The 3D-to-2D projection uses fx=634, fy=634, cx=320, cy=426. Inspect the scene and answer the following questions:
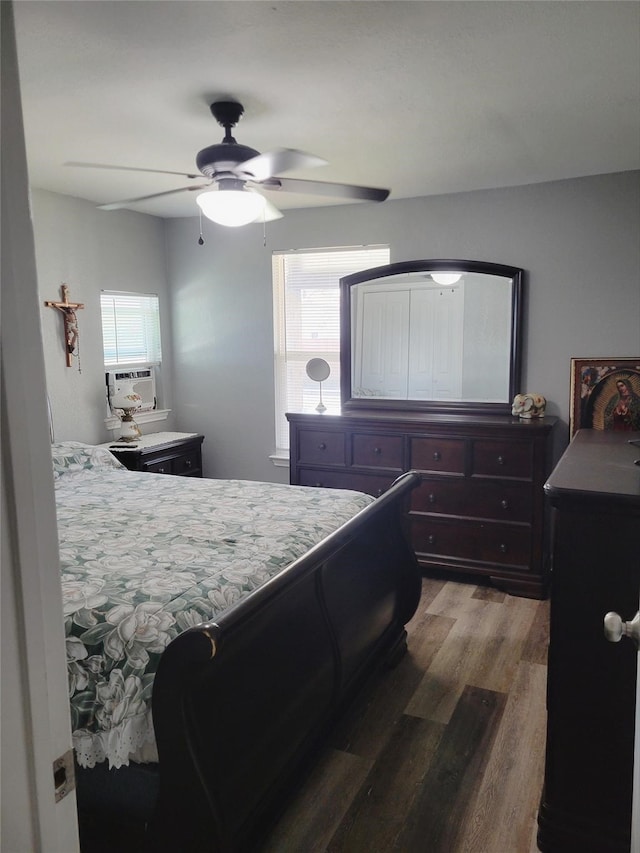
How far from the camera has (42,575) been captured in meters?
0.76

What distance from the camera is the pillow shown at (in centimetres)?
359

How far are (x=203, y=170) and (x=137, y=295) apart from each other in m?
2.51

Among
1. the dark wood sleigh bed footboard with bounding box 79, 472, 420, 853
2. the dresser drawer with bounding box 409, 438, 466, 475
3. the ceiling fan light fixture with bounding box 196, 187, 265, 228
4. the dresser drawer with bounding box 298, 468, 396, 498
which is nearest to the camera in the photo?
the dark wood sleigh bed footboard with bounding box 79, 472, 420, 853

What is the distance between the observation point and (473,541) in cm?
A: 392

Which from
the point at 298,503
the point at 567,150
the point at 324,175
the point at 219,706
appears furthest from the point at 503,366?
the point at 219,706

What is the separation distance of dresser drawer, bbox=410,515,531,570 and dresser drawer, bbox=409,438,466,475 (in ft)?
1.07

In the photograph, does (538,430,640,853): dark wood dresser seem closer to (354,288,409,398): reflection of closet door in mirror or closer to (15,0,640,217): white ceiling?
(15,0,640,217): white ceiling

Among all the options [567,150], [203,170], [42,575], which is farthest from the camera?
[567,150]

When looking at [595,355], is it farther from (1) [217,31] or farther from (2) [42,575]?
(2) [42,575]

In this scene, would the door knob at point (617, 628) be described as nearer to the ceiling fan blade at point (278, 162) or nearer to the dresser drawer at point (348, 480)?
the ceiling fan blade at point (278, 162)

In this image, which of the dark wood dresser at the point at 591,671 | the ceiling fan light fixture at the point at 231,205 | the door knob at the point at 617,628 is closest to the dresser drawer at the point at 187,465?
the ceiling fan light fixture at the point at 231,205

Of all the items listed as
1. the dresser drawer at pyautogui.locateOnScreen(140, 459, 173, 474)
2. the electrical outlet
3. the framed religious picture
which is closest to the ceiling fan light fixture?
the electrical outlet

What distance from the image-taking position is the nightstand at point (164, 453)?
13.9 ft

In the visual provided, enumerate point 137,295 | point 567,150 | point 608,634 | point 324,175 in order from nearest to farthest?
point 608,634, point 567,150, point 324,175, point 137,295
